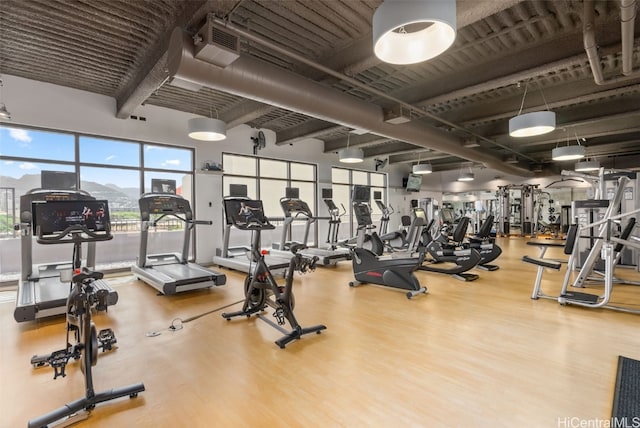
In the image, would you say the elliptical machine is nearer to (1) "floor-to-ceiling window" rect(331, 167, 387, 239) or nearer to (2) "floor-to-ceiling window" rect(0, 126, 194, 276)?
(1) "floor-to-ceiling window" rect(331, 167, 387, 239)

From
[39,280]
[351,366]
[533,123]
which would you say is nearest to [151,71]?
[39,280]

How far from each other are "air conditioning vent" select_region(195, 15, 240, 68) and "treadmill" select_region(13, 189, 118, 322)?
2035mm

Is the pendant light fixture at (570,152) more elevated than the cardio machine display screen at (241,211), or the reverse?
the pendant light fixture at (570,152)

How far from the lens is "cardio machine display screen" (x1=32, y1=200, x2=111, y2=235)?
320cm

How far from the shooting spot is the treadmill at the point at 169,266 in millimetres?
4742

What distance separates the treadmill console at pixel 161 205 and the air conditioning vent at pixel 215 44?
277 centimetres

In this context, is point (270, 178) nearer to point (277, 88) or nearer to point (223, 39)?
point (277, 88)

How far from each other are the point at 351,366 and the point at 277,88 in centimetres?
350

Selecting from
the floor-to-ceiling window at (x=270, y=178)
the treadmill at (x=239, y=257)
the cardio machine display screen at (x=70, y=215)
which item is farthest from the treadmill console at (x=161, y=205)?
the floor-to-ceiling window at (x=270, y=178)

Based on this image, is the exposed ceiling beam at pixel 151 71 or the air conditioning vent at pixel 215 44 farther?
the exposed ceiling beam at pixel 151 71

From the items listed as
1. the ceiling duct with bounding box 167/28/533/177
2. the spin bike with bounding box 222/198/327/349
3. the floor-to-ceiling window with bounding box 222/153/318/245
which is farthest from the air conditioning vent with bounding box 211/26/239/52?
the floor-to-ceiling window with bounding box 222/153/318/245

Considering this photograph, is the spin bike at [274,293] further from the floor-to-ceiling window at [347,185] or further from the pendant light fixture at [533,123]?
the floor-to-ceiling window at [347,185]

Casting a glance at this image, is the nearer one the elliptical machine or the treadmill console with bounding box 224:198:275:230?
the treadmill console with bounding box 224:198:275:230

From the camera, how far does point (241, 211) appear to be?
5.04 metres
